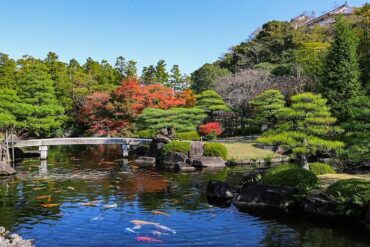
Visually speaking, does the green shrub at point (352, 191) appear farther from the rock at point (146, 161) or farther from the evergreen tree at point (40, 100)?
the evergreen tree at point (40, 100)

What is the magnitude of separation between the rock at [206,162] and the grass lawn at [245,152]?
1.32 metres

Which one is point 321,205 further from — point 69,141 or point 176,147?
point 69,141

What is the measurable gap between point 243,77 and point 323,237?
40.8m

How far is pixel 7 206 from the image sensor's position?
62.1 feet

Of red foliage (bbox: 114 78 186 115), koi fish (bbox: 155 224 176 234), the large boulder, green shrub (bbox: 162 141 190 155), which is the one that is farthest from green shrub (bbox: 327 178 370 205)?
red foliage (bbox: 114 78 186 115)

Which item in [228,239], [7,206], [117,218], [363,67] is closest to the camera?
[228,239]

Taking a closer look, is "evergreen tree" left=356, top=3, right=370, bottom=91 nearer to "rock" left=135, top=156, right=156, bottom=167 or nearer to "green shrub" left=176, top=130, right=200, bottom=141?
"green shrub" left=176, top=130, right=200, bottom=141

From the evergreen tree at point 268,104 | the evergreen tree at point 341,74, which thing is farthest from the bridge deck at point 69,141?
the evergreen tree at point 341,74

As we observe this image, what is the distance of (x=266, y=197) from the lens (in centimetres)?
1866

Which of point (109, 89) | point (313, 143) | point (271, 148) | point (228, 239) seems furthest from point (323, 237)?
point (109, 89)

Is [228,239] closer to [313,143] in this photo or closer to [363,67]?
[313,143]

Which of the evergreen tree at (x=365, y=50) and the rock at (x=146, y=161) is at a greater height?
the evergreen tree at (x=365, y=50)

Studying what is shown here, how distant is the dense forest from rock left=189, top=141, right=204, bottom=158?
575 centimetres

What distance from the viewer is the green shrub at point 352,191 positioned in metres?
15.6
